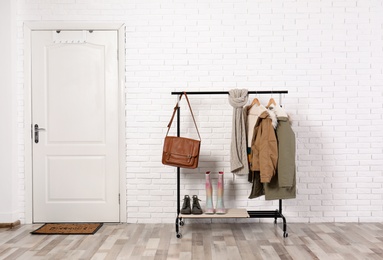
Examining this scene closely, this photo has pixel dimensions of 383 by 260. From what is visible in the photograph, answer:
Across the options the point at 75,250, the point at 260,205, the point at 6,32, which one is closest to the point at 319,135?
the point at 260,205

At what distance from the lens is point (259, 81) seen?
16.8 feet

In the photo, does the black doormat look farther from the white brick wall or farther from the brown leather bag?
the brown leather bag

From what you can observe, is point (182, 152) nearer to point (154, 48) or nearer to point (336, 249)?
point (154, 48)

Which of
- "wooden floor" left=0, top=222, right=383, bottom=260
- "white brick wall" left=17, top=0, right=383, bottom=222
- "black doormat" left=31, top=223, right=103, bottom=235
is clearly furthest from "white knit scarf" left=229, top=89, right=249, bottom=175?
"black doormat" left=31, top=223, right=103, bottom=235

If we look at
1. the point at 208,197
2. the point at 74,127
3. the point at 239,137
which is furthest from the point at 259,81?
the point at 74,127

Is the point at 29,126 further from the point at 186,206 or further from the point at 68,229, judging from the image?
the point at 186,206

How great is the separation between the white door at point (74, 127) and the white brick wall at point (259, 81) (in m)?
0.19

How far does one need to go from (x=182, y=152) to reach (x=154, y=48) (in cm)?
130

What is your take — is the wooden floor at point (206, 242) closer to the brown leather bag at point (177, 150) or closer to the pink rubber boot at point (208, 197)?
the pink rubber boot at point (208, 197)

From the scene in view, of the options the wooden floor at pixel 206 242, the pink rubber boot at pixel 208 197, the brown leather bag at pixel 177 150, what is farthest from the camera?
the pink rubber boot at pixel 208 197

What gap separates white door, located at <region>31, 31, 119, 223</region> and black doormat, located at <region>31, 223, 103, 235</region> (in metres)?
0.12

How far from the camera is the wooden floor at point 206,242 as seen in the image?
3.89m

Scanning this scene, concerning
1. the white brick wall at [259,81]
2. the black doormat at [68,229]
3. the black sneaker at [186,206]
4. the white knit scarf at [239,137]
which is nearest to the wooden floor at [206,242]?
the black doormat at [68,229]

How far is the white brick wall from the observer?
5109 millimetres
